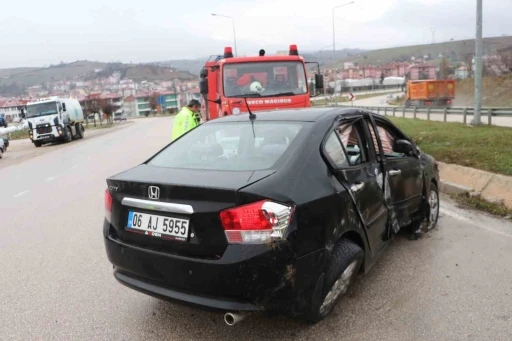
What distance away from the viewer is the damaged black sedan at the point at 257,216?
9.03 ft

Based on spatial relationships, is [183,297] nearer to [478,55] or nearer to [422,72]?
[478,55]

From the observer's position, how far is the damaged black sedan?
9.03 ft

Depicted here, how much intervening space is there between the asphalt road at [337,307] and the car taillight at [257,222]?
0.85 metres

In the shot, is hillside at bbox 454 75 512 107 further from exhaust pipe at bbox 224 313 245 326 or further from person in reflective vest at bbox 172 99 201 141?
exhaust pipe at bbox 224 313 245 326

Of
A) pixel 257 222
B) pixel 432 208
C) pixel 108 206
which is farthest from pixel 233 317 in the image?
pixel 432 208

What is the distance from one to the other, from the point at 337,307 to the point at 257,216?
1294 mm

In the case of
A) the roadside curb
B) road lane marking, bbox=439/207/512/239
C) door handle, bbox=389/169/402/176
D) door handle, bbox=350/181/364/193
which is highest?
door handle, bbox=350/181/364/193

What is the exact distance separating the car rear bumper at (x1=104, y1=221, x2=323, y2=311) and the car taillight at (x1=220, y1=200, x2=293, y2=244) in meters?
0.06

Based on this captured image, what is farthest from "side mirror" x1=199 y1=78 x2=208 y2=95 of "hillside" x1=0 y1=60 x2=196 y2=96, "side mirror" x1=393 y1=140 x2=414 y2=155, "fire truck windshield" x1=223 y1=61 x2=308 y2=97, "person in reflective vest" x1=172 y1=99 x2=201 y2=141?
"hillside" x1=0 y1=60 x2=196 y2=96

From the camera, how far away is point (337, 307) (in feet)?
11.6

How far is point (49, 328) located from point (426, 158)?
414cm

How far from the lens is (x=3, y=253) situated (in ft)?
17.4

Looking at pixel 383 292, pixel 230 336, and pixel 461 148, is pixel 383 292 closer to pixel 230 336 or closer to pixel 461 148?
pixel 230 336

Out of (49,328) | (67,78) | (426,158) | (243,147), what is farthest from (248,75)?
(67,78)
